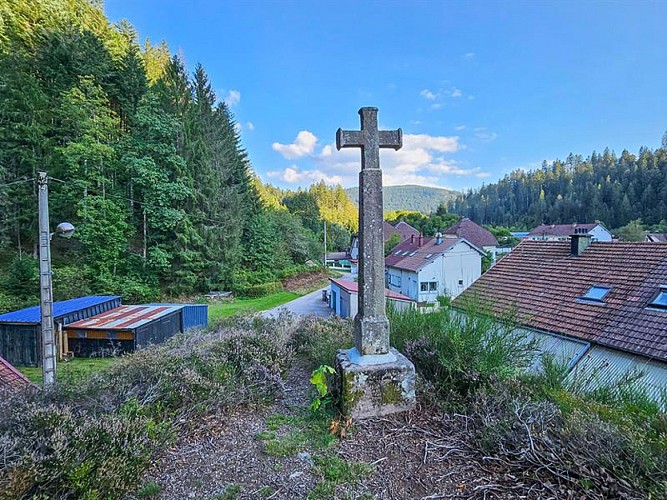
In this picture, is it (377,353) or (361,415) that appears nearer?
(361,415)

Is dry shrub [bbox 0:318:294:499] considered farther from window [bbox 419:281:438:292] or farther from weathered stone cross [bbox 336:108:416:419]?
window [bbox 419:281:438:292]

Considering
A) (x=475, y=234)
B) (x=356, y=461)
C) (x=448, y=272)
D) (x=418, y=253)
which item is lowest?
(x=448, y=272)

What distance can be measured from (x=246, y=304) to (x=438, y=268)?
12731 millimetres

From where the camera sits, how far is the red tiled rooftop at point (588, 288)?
722 cm

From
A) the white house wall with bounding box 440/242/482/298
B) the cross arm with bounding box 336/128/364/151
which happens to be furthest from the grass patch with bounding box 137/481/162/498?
the white house wall with bounding box 440/242/482/298

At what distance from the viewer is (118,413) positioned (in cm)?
247

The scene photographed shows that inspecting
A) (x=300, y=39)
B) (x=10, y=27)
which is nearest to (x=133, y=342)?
(x=300, y=39)

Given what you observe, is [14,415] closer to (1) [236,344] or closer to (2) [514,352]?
(1) [236,344]

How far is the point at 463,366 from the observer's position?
3.13 meters

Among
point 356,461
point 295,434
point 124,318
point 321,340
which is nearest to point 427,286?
point 124,318

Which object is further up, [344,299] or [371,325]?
[371,325]

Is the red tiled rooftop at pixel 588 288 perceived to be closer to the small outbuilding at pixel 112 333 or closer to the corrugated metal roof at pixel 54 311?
the small outbuilding at pixel 112 333

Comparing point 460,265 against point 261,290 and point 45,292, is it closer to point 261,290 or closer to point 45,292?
point 261,290

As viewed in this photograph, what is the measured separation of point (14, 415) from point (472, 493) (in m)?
3.00
